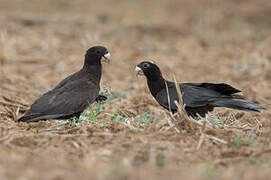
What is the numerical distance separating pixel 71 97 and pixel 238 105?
191 centimetres

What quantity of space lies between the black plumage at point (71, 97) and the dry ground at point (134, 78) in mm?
154

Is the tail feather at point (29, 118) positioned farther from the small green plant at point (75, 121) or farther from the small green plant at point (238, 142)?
the small green plant at point (238, 142)

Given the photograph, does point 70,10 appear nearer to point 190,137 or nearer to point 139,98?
point 139,98

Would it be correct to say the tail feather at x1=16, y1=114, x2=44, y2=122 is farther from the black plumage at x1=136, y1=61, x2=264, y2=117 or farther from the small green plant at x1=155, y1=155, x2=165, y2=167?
the small green plant at x1=155, y1=155, x2=165, y2=167

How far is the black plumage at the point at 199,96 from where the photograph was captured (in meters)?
5.71

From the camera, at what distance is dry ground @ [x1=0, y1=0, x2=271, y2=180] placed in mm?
3947

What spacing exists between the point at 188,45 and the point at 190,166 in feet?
29.6

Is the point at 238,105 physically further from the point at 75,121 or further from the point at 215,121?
the point at 75,121

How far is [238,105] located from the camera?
220 inches

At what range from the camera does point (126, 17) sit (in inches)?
604

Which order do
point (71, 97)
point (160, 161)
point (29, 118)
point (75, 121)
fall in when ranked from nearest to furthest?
point (160, 161) → point (29, 118) → point (75, 121) → point (71, 97)

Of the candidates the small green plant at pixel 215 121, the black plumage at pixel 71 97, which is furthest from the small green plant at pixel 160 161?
the black plumage at pixel 71 97

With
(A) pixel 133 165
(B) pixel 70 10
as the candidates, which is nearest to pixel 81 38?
(B) pixel 70 10

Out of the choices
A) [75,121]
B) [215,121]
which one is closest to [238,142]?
[215,121]
